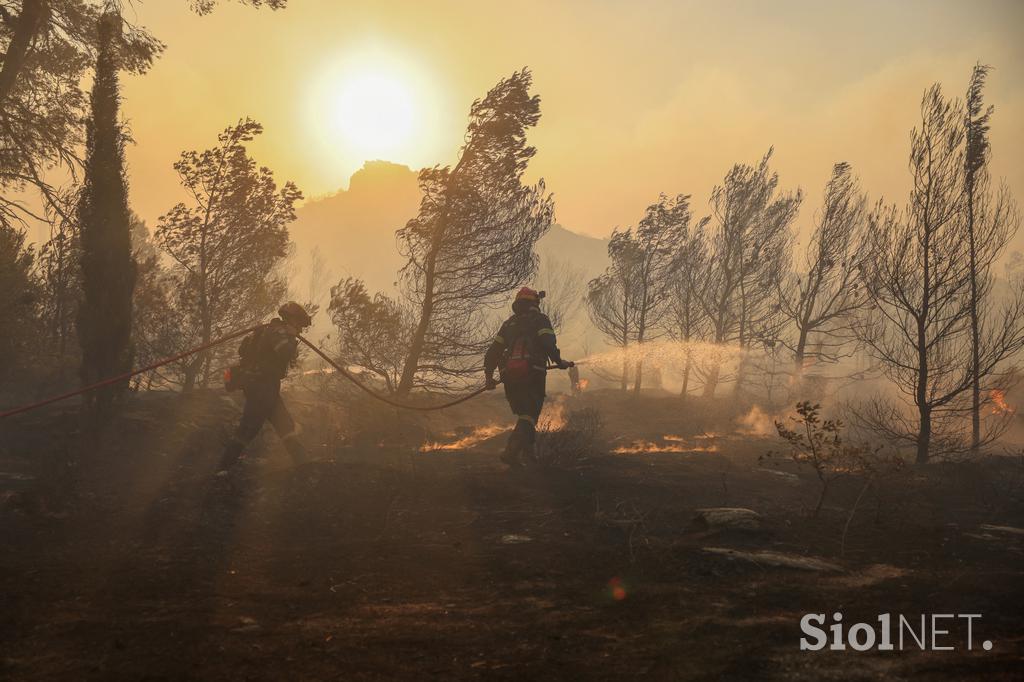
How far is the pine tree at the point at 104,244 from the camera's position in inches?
428

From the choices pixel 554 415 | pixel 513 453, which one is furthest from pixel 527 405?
pixel 554 415

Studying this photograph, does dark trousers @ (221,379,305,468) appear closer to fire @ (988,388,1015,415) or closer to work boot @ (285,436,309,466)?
work boot @ (285,436,309,466)

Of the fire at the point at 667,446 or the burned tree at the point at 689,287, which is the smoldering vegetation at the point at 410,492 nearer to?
the fire at the point at 667,446

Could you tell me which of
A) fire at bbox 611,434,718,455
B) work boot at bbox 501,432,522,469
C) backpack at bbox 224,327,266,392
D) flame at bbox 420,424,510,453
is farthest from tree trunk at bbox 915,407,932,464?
backpack at bbox 224,327,266,392

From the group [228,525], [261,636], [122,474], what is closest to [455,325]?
[122,474]

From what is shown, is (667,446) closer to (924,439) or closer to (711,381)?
(924,439)

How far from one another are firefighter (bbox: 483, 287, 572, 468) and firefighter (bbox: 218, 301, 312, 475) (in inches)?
103

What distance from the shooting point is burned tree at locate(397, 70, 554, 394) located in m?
13.9

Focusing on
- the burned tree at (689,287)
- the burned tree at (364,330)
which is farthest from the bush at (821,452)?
the burned tree at (689,287)

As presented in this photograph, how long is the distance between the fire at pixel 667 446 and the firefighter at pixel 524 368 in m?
4.58

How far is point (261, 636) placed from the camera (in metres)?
3.45

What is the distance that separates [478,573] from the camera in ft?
15.3

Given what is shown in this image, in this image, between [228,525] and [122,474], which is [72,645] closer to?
[228,525]

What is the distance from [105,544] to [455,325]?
1021cm
